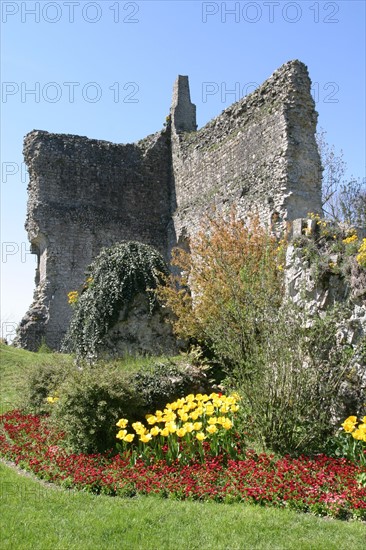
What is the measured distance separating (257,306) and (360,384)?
1591 mm

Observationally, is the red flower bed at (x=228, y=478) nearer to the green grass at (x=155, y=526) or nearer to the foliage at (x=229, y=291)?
the green grass at (x=155, y=526)

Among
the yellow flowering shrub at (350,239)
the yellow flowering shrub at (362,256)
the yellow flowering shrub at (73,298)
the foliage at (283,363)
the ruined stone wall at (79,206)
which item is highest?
the ruined stone wall at (79,206)

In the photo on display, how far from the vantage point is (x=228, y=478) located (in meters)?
5.75

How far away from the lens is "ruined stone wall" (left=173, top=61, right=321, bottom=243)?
14016 millimetres

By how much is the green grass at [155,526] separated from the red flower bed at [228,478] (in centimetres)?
20

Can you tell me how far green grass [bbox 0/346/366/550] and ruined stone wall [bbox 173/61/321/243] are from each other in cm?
956

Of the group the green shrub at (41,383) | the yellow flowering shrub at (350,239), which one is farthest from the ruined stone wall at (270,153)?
the green shrub at (41,383)

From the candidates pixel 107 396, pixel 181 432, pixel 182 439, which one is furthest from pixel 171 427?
pixel 107 396

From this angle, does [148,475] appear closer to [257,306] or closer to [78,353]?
[257,306]

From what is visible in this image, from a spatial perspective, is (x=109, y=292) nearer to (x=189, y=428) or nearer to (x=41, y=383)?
(x=41, y=383)

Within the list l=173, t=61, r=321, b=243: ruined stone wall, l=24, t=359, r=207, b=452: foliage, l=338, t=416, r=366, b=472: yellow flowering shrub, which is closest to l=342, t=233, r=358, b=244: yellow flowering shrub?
l=338, t=416, r=366, b=472: yellow flowering shrub

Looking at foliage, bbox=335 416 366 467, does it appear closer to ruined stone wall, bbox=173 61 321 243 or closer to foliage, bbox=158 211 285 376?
foliage, bbox=158 211 285 376

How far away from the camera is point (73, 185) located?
20.3 meters

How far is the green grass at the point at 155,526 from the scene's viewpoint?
4.42m
